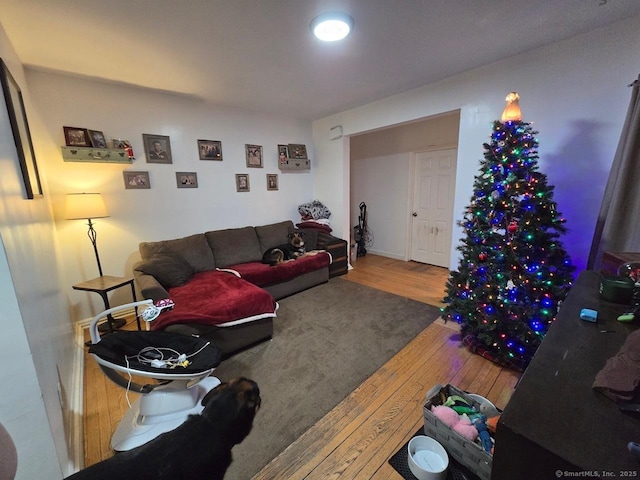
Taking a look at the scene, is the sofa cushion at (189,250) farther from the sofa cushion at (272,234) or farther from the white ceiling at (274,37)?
the white ceiling at (274,37)

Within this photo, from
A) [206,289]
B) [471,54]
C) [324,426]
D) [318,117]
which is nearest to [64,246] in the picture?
[206,289]

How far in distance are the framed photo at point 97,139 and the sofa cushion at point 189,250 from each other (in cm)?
113

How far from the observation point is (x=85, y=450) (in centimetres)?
148

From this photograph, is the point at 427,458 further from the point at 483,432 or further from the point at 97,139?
the point at 97,139

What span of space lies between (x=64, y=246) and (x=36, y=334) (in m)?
2.11

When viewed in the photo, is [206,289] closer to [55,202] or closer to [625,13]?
[55,202]

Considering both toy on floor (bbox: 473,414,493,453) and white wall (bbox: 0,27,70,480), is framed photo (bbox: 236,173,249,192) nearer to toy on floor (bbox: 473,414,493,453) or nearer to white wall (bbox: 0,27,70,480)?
white wall (bbox: 0,27,70,480)

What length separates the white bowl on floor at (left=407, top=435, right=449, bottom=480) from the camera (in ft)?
4.12

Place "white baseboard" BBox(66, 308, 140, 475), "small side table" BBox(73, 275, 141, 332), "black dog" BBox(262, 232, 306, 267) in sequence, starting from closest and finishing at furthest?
1. "white baseboard" BBox(66, 308, 140, 475)
2. "small side table" BBox(73, 275, 141, 332)
3. "black dog" BBox(262, 232, 306, 267)

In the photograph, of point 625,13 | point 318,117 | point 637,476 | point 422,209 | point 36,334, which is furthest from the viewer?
point 422,209

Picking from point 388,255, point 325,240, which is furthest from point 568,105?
point 388,255

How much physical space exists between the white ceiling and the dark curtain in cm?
80

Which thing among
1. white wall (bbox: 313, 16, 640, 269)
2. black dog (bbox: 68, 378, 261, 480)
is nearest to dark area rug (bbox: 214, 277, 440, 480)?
black dog (bbox: 68, 378, 261, 480)

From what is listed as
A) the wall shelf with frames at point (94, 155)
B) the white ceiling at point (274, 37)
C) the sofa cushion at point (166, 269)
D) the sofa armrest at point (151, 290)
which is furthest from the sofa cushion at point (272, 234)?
the white ceiling at point (274, 37)
